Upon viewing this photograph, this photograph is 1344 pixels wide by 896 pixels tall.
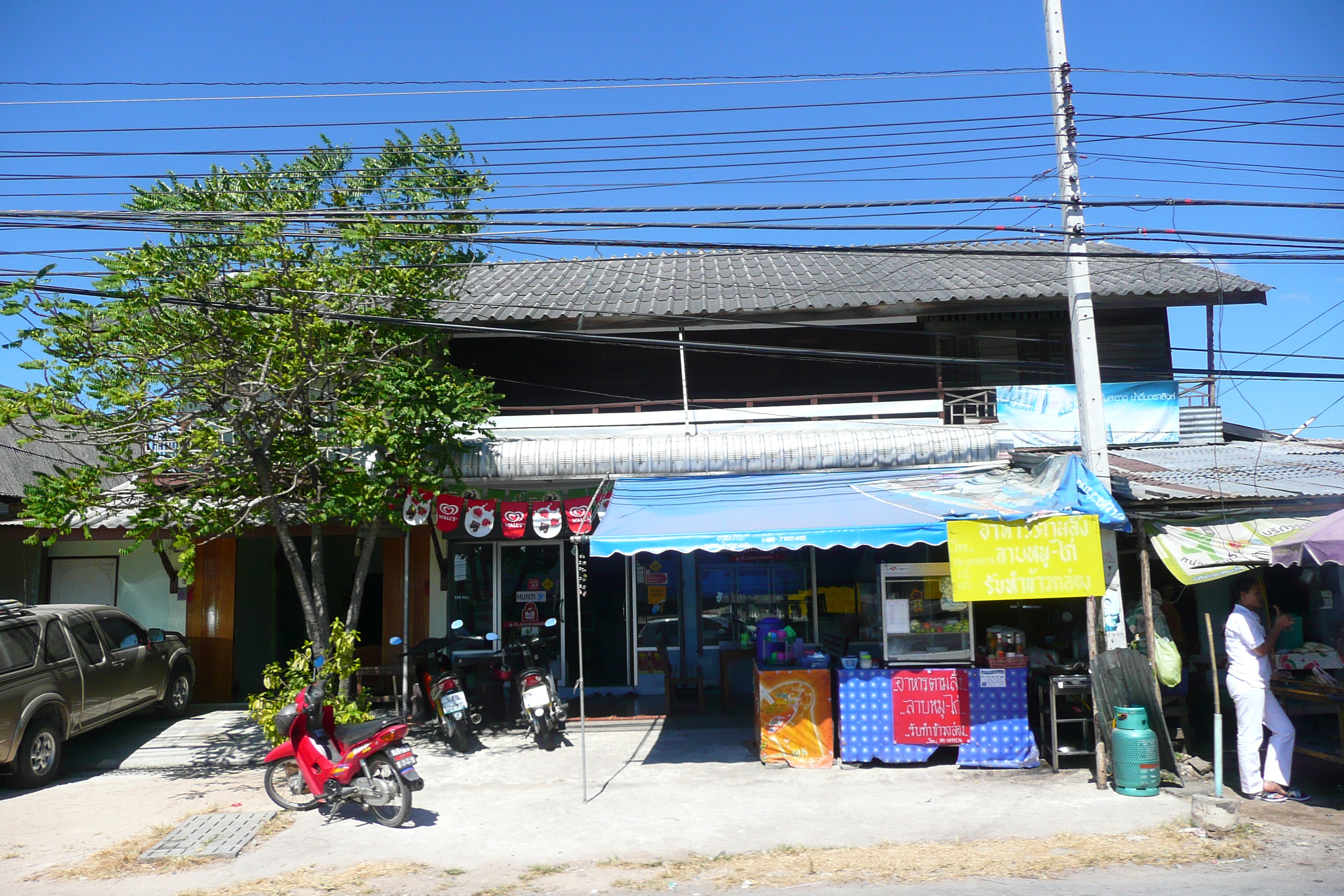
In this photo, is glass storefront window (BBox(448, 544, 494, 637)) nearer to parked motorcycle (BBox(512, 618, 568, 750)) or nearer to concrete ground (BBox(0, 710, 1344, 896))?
parked motorcycle (BBox(512, 618, 568, 750))

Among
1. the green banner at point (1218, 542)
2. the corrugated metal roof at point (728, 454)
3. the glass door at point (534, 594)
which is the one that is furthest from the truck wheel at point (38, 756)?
the green banner at point (1218, 542)

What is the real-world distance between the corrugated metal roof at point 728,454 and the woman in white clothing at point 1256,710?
3.68m

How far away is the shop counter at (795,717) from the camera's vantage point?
959cm

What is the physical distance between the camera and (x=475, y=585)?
13258 millimetres

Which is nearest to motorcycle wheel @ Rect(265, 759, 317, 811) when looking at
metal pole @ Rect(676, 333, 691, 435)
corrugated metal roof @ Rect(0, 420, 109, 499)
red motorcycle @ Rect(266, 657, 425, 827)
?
red motorcycle @ Rect(266, 657, 425, 827)

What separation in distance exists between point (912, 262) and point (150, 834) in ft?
44.6

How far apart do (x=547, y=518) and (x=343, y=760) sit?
4.09 m

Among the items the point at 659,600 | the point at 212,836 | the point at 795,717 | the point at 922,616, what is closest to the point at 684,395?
the point at 659,600

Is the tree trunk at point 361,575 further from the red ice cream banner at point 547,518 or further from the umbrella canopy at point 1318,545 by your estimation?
the umbrella canopy at point 1318,545

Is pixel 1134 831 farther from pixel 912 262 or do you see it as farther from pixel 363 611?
pixel 363 611

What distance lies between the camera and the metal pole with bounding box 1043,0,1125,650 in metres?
8.71

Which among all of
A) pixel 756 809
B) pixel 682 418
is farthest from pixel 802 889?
pixel 682 418

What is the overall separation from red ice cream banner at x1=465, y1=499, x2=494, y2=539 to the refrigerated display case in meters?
4.84

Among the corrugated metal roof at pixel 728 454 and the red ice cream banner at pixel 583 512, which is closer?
the red ice cream banner at pixel 583 512
